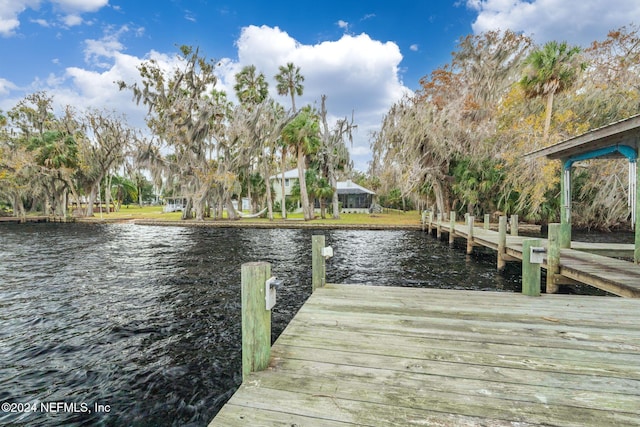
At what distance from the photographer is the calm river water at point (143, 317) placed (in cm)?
380

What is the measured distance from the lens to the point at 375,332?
11.0ft

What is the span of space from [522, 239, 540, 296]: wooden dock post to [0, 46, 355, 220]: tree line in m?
22.6

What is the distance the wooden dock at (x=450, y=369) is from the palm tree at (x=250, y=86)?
2943 centimetres

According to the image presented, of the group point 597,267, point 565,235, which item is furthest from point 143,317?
point 565,235

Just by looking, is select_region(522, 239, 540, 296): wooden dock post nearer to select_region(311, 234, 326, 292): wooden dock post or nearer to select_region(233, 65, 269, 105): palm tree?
select_region(311, 234, 326, 292): wooden dock post

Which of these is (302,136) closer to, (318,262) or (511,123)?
(511,123)

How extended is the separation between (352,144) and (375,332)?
28036mm

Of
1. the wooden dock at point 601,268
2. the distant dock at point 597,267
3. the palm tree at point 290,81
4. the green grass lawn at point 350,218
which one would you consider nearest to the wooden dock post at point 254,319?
the distant dock at point 597,267

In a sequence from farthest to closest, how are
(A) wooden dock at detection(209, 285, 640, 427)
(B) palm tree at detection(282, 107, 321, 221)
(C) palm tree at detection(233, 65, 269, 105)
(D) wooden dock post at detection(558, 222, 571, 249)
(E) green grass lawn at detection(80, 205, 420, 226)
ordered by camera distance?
1. (C) palm tree at detection(233, 65, 269, 105)
2. (B) palm tree at detection(282, 107, 321, 221)
3. (E) green grass lawn at detection(80, 205, 420, 226)
4. (D) wooden dock post at detection(558, 222, 571, 249)
5. (A) wooden dock at detection(209, 285, 640, 427)

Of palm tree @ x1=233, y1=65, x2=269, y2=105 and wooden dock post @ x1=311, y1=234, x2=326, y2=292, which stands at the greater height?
palm tree @ x1=233, y1=65, x2=269, y2=105

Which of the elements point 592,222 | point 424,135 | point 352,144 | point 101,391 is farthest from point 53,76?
point 592,222

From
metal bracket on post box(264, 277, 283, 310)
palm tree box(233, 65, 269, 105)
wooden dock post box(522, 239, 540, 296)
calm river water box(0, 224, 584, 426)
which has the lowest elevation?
calm river water box(0, 224, 584, 426)

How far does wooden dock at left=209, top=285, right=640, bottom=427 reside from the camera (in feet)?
6.45

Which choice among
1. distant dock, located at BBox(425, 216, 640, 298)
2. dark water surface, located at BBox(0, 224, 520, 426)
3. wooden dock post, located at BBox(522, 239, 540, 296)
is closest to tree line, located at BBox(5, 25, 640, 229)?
distant dock, located at BBox(425, 216, 640, 298)
